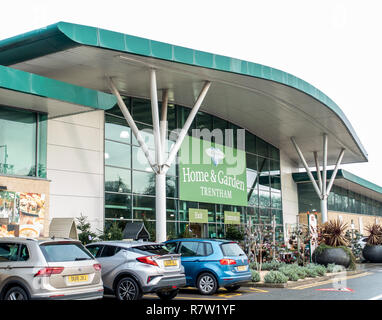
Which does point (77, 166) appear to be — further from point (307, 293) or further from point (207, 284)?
point (307, 293)

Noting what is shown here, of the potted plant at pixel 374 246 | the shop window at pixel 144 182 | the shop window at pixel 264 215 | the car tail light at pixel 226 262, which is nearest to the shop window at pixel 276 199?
the shop window at pixel 264 215

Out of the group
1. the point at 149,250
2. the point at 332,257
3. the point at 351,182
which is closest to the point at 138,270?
the point at 149,250

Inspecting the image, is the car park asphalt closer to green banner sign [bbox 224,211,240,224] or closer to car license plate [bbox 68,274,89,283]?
car license plate [bbox 68,274,89,283]

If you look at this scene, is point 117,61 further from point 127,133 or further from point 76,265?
point 76,265

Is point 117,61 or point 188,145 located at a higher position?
point 117,61

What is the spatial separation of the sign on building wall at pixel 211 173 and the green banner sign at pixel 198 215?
572 millimetres

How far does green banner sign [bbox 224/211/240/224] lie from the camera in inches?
1164

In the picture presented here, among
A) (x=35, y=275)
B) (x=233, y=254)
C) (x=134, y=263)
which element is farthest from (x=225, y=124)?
(x=35, y=275)

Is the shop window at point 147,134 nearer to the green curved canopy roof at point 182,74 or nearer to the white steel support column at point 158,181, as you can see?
the green curved canopy roof at point 182,74

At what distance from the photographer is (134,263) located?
448 inches

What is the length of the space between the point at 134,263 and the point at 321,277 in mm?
8514

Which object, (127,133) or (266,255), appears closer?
(266,255)

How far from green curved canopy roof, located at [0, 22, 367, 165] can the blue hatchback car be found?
6.98 metres

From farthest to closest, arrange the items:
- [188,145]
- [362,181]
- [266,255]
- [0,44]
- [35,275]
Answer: [362,181] < [188,145] < [266,255] < [0,44] < [35,275]
